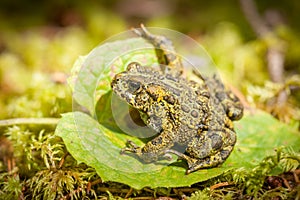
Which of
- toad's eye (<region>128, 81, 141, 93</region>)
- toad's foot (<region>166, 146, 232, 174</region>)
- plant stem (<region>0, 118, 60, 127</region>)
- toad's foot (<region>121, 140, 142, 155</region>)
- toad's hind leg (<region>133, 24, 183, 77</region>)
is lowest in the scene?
toad's foot (<region>166, 146, 232, 174</region>)

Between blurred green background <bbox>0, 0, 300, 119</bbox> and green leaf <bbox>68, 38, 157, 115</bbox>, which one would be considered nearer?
green leaf <bbox>68, 38, 157, 115</bbox>

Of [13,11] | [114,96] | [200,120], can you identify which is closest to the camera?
[200,120]

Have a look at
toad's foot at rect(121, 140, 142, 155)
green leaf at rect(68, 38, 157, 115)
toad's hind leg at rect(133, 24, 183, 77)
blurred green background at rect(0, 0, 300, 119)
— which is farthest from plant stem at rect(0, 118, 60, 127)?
toad's hind leg at rect(133, 24, 183, 77)

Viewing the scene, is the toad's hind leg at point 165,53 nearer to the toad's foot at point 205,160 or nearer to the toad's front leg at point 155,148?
the toad's front leg at point 155,148

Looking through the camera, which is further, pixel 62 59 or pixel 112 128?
pixel 62 59

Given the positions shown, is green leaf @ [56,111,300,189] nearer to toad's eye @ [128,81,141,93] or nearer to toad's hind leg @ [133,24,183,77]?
toad's eye @ [128,81,141,93]

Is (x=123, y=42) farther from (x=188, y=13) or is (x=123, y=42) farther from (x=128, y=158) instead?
(x=188, y=13)

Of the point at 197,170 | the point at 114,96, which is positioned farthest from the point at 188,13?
the point at 197,170
